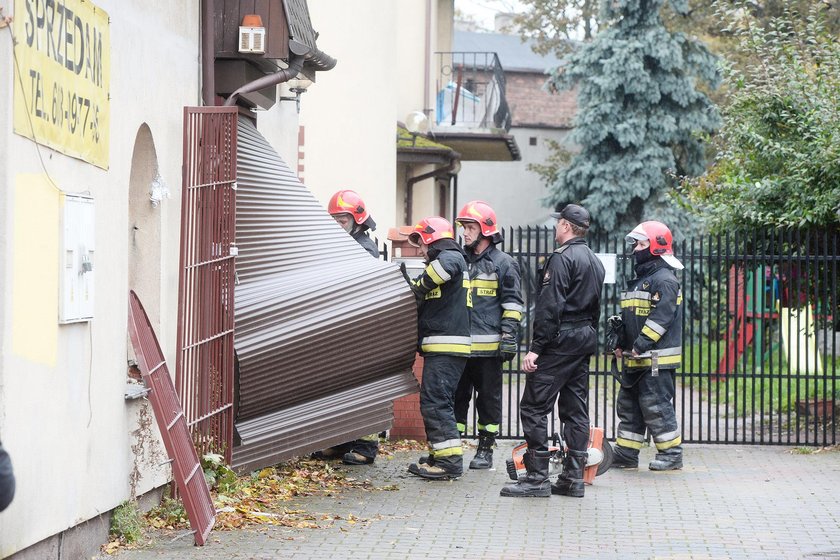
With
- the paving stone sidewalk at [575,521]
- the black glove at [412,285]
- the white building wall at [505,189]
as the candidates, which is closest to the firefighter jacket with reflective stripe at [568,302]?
the black glove at [412,285]

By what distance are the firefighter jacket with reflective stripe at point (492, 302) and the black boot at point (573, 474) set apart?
4.30ft

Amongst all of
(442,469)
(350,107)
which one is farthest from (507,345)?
(350,107)

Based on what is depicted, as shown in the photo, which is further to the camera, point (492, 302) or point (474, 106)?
point (474, 106)

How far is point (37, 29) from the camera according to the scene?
533 cm

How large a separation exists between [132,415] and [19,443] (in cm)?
185

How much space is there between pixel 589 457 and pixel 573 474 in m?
0.43

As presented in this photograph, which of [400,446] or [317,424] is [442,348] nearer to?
[317,424]

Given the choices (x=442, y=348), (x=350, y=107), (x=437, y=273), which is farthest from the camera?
(x=350, y=107)

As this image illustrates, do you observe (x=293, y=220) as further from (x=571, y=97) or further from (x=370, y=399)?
(x=571, y=97)

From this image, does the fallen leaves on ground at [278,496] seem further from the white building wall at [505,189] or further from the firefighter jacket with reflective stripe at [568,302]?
the white building wall at [505,189]

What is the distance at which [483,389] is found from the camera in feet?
32.6

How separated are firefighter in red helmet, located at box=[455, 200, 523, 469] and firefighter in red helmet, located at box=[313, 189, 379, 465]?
0.86 meters

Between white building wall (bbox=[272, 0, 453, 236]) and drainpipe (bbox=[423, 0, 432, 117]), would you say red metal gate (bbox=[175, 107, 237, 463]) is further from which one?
drainpipe (bbox=[423, 0, 432, 117])

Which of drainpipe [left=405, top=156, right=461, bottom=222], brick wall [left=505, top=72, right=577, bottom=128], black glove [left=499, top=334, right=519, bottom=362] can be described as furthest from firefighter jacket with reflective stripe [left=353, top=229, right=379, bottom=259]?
brick wall [left=505, top=72, right=577, bottom=128]
